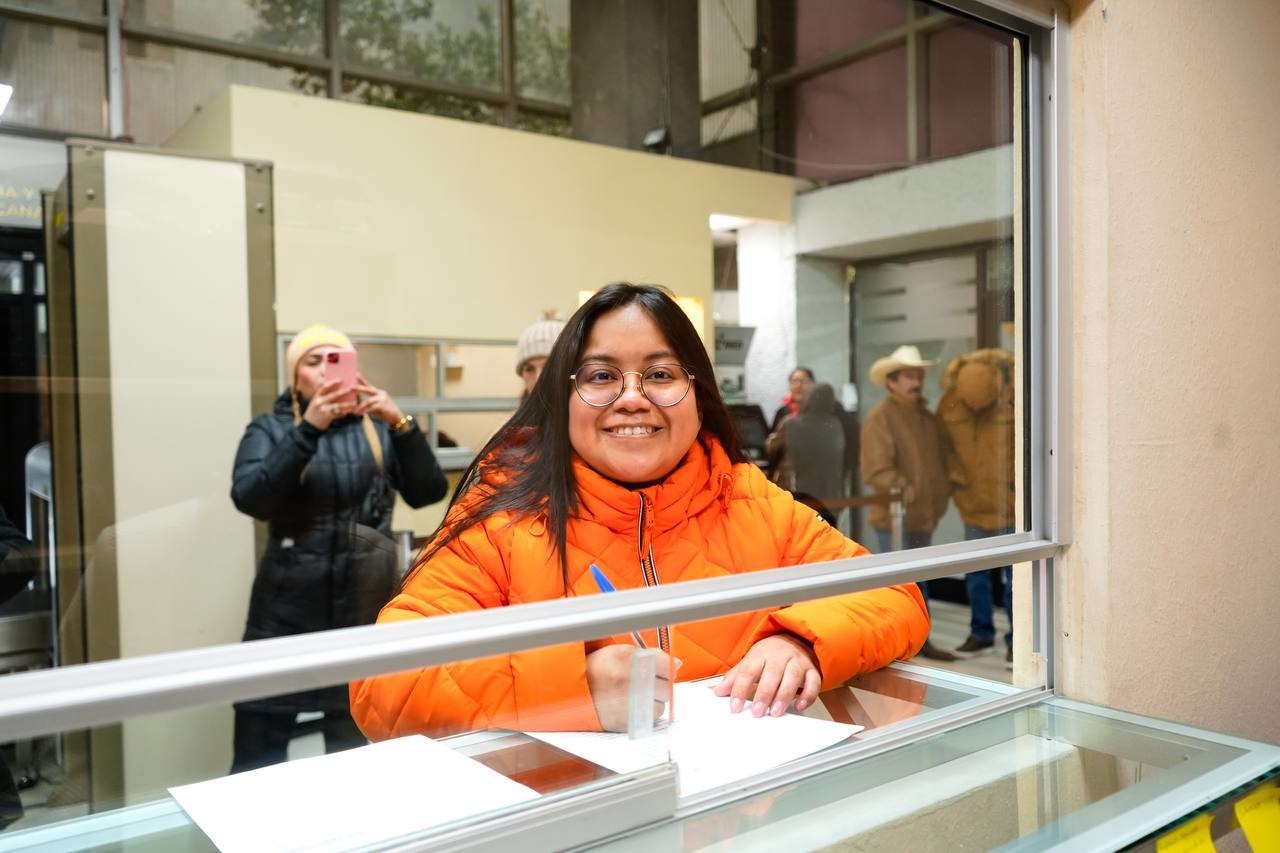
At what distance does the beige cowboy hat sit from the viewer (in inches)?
153

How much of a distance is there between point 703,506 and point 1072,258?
1.65 feet

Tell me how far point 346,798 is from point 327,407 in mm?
1520

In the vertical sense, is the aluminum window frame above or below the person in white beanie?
below

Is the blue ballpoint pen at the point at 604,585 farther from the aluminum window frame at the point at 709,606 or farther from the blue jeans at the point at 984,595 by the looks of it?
the blue jeans at the point at 984,595

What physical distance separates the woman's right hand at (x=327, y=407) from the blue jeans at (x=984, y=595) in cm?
134

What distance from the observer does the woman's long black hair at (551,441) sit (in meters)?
1.02

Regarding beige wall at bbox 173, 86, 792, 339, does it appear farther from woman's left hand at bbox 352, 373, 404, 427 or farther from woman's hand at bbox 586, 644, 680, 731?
woman's hand at bbox 586, 644, 680, 731

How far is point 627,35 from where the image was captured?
3.68m

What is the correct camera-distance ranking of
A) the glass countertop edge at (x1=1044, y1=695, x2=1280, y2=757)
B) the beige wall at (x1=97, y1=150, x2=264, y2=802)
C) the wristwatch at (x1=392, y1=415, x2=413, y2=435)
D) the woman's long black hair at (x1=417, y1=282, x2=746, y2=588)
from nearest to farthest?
1. the glass countertop edge at (x1=1044, y1=695, x2=1280, y2=757)
2. the woman's long black hair at (x1=417, y1=282, x2=746, y2=588)
3. the wristwatch at (x1=392, y1=415, x2=413, y2=435)
4. the beige wall at (x1=97, y1=150, x2=264, y2=802)

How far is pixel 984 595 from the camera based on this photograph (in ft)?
6.40

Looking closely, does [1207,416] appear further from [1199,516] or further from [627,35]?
[627,35]

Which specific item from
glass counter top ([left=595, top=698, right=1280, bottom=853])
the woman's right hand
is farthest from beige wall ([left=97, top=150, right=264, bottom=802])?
glass counter top ([left=595, top=698, right=1280, bottom=853])

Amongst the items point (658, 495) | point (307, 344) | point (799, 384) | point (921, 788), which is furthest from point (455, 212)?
point (921, 788)

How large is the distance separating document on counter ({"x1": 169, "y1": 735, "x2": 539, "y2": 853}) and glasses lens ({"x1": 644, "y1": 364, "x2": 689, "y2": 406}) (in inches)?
17.4
